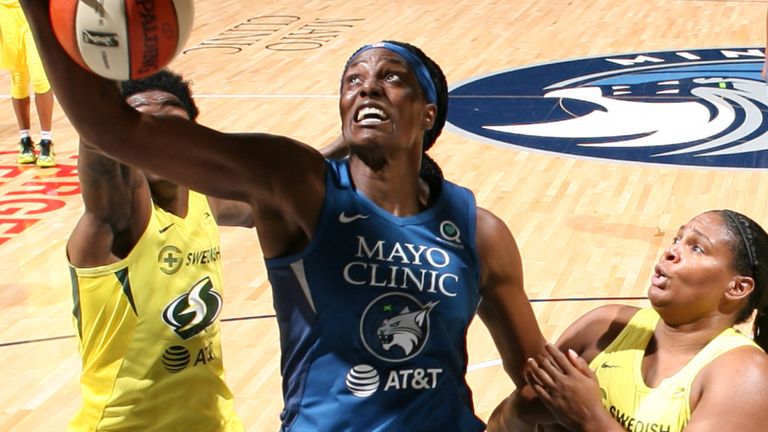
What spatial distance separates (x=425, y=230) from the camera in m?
2.73

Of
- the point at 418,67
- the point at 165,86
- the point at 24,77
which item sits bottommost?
the point at 24,77

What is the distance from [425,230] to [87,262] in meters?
1.16

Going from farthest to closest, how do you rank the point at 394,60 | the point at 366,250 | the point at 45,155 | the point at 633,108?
the point at 633,108 → the point at 45,155 → the point at 394,60 → the point at 366,250

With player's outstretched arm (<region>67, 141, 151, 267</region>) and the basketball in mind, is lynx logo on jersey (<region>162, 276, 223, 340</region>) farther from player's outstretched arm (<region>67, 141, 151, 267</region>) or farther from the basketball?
the basketball

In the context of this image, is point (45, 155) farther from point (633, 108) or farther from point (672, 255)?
point (672, 255)

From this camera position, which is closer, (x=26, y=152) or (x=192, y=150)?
(x=192, y=150)

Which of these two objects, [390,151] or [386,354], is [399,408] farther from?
[390,151]

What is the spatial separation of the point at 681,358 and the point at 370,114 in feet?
3.12

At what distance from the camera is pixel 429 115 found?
2.85m

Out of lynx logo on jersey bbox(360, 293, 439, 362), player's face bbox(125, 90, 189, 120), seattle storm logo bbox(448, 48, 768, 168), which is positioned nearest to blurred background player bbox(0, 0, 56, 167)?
seattle storm logo bbox(448, 48, 768, 168)

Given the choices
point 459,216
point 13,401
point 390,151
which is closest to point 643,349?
point 459,216

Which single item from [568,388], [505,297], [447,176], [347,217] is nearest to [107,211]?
[347,217]

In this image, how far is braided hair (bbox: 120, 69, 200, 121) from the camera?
12.3 ft

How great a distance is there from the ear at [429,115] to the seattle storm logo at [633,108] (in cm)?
687
